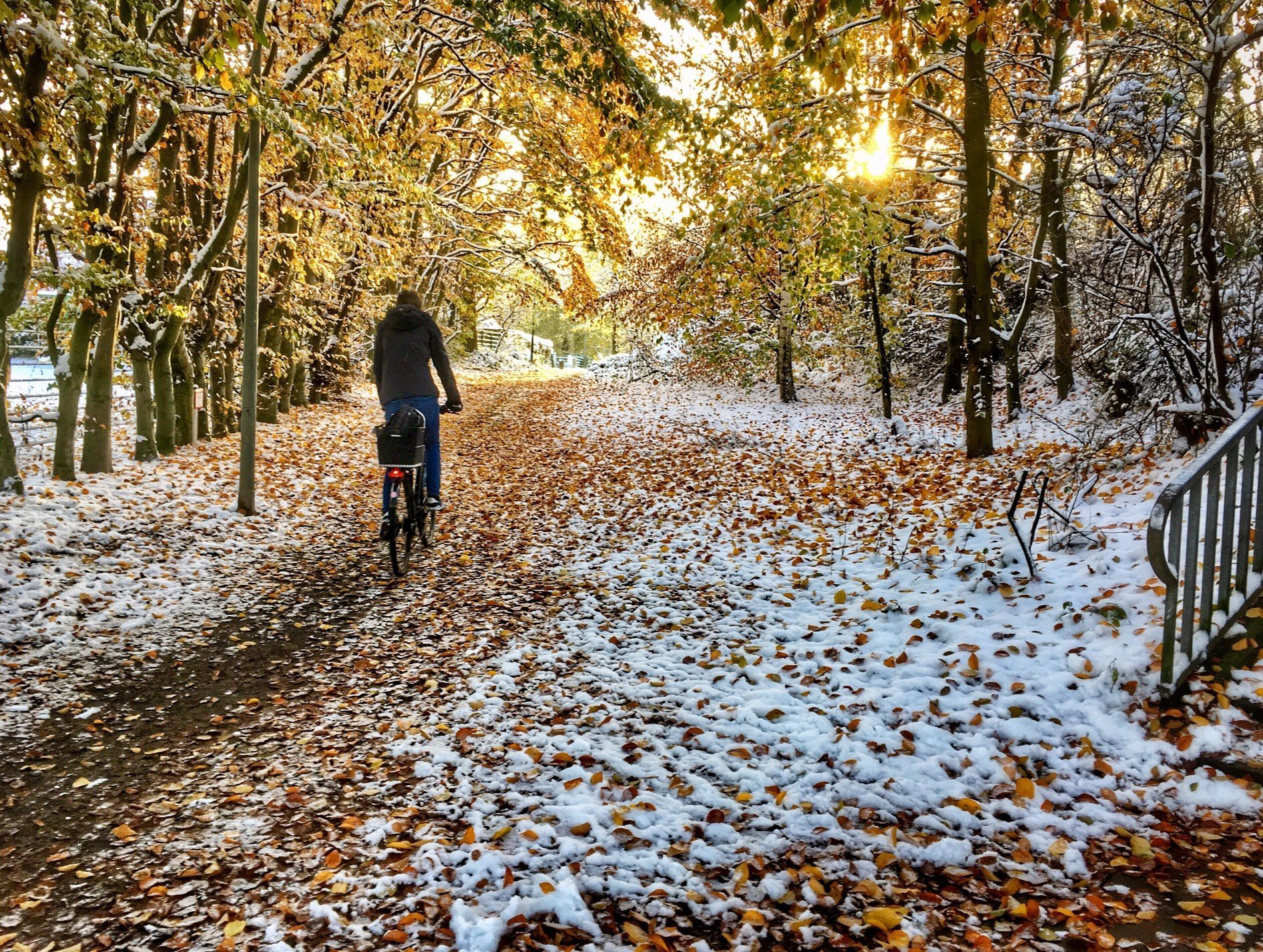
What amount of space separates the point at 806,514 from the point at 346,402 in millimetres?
18354

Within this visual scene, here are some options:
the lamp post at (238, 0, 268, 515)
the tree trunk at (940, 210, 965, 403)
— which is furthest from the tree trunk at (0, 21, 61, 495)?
the tree trunk at (940, 210, 965, 403)

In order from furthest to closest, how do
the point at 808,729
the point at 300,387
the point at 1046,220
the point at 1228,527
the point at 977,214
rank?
the point at 300,387, the point at 1046,220, the point at 977,214, the point at 808,729, the point at 1228,527

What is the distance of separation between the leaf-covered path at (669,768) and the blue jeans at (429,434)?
1033 mm

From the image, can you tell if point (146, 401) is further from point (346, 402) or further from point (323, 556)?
point (346, 402)

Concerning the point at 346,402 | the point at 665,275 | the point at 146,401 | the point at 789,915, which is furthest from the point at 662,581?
the point at 346,402

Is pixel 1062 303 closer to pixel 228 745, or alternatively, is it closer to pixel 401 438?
pixel 401 438

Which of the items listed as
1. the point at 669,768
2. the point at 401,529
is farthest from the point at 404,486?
the point at 669,768

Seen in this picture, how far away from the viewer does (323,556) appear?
7.95m

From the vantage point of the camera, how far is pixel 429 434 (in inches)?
301

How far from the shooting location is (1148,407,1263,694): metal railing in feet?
12.4

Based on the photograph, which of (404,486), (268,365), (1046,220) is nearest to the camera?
(404,486)

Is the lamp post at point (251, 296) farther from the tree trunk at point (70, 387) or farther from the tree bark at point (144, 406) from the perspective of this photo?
the tree bark at point (144, 406)

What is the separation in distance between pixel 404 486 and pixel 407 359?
1347 mm

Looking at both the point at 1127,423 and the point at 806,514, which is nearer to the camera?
the point at 1127,423
